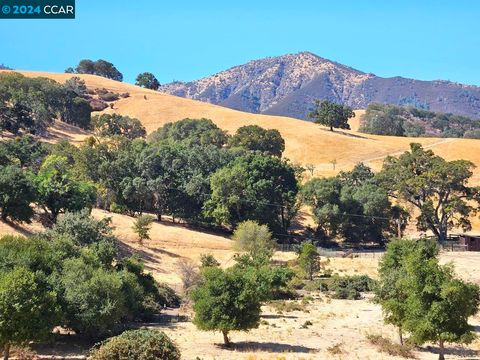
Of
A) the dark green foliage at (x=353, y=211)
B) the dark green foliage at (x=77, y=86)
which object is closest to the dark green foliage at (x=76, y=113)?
the dark green foliage at (x=77, y=86)

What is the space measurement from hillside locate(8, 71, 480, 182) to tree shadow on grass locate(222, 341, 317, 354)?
79495 millimetres

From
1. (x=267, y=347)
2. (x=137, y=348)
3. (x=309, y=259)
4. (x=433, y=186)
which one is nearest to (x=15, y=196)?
(x=309, y=259)

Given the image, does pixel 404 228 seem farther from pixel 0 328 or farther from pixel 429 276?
pixel 0 328

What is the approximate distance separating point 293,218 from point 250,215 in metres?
12.9

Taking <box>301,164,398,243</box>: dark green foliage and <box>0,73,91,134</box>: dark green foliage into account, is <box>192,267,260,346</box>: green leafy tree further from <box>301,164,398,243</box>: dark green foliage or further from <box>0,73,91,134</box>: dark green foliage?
<box>0,73,91,134</box>: dark green foliage

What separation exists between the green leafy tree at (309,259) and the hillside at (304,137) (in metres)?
52.4

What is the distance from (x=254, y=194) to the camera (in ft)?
258

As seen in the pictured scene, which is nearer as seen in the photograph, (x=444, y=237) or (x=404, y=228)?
(x=444, y=237)

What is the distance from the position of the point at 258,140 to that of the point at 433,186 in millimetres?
42550

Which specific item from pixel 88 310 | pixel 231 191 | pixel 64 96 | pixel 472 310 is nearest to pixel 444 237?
pixel 231 191

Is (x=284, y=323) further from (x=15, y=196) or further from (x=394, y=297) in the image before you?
(x=15, y=196)

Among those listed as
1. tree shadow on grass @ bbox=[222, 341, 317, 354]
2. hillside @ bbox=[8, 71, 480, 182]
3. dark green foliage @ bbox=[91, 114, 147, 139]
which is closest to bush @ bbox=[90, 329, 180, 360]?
tree shadow on grass @ bbox=[222, 341, 317, 354]

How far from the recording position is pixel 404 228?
84.6 metres

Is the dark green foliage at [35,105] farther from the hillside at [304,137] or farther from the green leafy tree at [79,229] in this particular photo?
the green leafy tree at [79,229]
